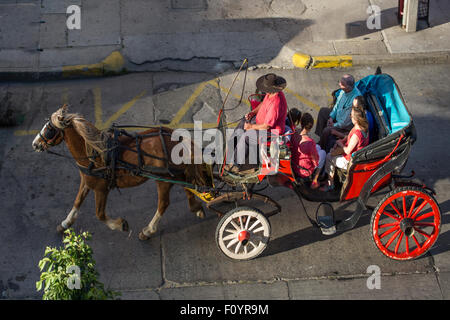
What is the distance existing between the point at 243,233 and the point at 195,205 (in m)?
1.01

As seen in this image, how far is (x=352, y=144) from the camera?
7.13m

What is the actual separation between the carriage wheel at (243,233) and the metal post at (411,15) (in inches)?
237

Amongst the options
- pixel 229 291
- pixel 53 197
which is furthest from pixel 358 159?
pixel 53 197

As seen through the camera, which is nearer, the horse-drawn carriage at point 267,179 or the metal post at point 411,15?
the horse-drawn carriage at point 267,179

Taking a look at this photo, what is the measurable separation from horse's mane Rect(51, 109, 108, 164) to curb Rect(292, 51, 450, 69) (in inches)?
205

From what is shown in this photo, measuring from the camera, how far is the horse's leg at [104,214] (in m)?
7.41

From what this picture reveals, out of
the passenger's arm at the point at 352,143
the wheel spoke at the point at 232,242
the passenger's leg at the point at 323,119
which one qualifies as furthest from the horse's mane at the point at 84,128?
the passenger's leg at the point at 323,119

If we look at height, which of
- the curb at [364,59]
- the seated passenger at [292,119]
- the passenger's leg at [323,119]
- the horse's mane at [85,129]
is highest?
the curb at [364,59]

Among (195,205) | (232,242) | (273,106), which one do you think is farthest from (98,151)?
(273,106)

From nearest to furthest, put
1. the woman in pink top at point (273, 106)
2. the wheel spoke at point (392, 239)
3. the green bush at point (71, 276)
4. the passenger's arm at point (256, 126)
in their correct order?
1. the green bush at point (71, 276)
2. the woman in pink top at point (273, 106)
3. the passenger's arm at point (256, 126)
4. the wheel spoke at point (392, 239)

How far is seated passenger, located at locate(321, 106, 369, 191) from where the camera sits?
7059mm

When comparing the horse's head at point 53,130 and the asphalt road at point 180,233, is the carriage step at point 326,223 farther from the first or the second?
the horse's head at point 53,130

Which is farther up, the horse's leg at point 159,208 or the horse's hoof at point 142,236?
the horse's leg at point 159,208

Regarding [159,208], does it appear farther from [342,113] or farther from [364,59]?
[364,59]
